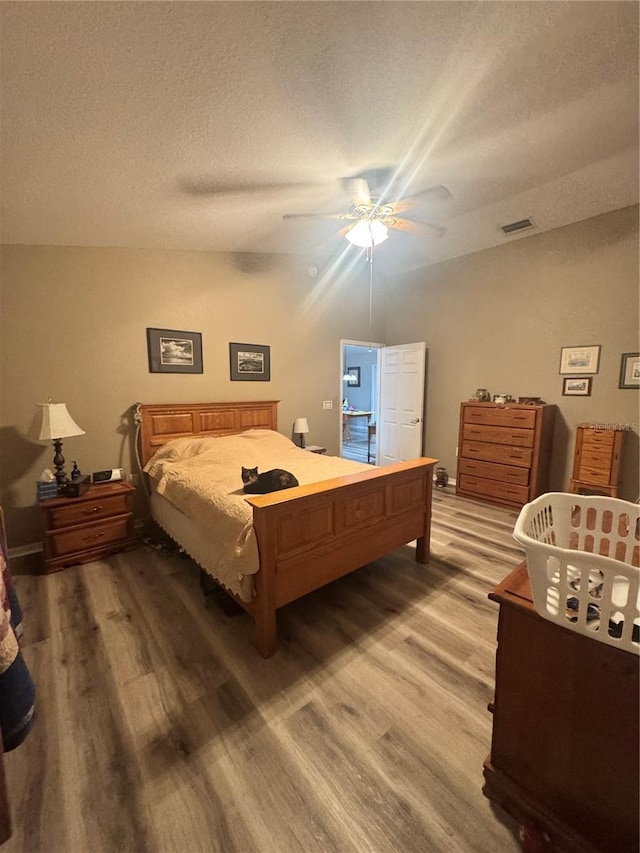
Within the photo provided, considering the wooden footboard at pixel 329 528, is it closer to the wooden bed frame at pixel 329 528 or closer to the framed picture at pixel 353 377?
the wooden bed frame at pixel 329 528

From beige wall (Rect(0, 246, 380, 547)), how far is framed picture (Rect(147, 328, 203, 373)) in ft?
0.22

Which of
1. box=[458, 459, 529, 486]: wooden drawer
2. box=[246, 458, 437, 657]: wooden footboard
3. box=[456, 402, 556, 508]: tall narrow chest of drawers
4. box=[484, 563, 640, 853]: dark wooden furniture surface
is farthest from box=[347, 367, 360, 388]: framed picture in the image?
box=[484, 563, 640, 853]: dark wooden furniture surface

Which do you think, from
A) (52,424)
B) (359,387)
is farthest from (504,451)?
(359,387)

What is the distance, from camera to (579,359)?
12.2ft

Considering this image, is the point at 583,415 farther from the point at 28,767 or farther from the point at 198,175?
the point at 28,767

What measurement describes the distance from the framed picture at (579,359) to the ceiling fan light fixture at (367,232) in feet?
8.26

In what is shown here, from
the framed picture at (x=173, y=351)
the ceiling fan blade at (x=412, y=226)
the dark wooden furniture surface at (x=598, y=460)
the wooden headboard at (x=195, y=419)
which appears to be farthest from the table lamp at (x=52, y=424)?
the dark wooden furniture surface at (x=598, y=460)

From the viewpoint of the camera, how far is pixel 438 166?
253 cm

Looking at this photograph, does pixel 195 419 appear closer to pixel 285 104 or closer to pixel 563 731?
pixel 285 104

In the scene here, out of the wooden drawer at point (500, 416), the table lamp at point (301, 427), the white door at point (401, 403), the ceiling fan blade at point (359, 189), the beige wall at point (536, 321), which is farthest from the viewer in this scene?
the white door at point (401, 403)

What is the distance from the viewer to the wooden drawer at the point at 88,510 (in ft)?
8.89

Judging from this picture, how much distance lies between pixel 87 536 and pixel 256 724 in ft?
6.91

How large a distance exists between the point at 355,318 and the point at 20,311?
3.79 m

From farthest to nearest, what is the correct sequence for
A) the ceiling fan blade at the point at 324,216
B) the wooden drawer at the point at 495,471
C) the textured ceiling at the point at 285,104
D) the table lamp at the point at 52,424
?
the wooden drawer at the point at 495,471 < the table lamp at the point at 52,424 < the ceiling fan blade at the point at 324,216 < the textured ceiling at the point at 285,104
